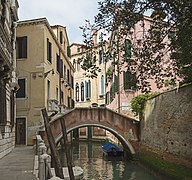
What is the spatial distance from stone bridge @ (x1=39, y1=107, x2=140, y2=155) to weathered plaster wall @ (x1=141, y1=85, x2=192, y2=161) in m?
2.15

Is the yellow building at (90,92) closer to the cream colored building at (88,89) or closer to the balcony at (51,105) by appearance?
the cream colored building at (88,89)

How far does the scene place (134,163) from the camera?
19.9 meters

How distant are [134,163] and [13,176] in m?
11.7

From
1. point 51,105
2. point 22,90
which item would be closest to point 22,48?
point 22,90

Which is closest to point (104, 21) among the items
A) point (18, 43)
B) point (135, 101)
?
point (135, 101)

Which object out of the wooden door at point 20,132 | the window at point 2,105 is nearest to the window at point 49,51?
the wooden door at point 20,132

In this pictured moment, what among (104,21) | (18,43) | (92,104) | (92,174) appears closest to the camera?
(104,21)

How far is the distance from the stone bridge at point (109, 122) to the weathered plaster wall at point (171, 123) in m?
2.15

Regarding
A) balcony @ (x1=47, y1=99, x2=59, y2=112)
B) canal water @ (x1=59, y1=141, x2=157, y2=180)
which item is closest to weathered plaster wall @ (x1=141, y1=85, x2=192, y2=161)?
canal water @ (x1=59, y1=141, x2=157, y2=180)

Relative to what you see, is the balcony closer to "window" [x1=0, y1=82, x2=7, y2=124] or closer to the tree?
"window" [x1=0, y1=82, x2=7, y2=124]

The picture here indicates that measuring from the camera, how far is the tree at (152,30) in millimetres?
8453

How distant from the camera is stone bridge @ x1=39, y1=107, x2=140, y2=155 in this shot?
20.8 meters

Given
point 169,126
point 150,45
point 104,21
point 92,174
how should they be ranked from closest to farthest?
point 104,21 → point 150,45 → point 169,126 → point 92,174

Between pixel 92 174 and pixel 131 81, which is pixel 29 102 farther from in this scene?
pixel 131 81
